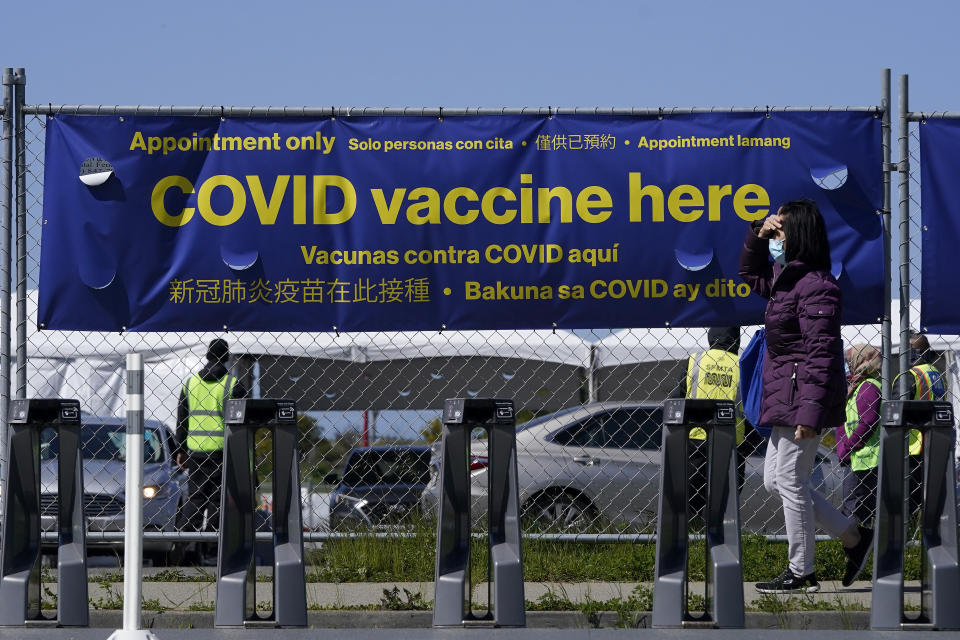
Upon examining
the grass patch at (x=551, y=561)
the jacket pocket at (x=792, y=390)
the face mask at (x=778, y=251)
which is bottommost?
the grass patch at (x=551, y=561)

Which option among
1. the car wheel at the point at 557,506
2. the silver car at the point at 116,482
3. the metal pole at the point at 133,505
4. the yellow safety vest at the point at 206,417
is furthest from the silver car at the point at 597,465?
the metal pole at the point at 133,505

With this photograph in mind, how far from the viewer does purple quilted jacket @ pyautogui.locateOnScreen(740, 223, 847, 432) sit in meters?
6.68

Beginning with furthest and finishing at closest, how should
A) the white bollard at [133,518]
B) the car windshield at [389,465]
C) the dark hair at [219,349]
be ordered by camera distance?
the car windshield at [389,465] < the dark hair at [219,349] < the white bollard at [133,518]

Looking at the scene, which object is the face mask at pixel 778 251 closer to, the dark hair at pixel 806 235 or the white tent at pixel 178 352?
the dark hair at pixel 806 235

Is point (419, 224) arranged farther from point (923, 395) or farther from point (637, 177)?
point (923, 395)

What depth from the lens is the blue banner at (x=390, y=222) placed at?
7.50 meters

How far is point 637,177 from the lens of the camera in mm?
7586

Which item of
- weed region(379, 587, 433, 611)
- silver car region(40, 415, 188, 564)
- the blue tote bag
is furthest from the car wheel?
silver car region(40, 415, 188, 564)

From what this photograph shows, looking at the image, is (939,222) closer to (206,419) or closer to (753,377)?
(753,377)

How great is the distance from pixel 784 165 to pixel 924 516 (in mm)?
2344

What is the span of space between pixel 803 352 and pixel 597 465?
4.39 metres

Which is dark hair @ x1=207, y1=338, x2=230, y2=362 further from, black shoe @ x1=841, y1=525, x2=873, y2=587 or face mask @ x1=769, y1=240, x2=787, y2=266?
black shoe @ x1=841, y1=525, x2=873, y2=587

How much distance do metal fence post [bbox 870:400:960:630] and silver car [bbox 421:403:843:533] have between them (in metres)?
4.24

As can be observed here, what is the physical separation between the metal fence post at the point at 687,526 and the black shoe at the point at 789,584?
0.78m
